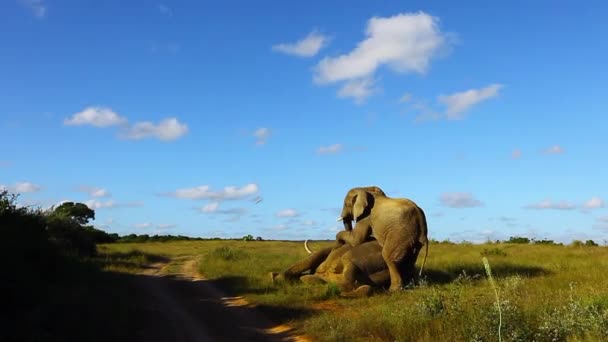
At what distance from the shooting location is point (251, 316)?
1329 centimetres

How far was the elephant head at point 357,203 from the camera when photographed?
1742 cm

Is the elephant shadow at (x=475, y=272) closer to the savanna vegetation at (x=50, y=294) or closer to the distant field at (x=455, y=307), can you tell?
the distant field at (x=455, y=307)

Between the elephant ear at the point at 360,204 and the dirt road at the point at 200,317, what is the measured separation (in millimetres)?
4565

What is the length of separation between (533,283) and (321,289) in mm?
5876

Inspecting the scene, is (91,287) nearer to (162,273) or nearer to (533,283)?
(162,273)

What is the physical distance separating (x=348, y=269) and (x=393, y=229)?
5.82ft

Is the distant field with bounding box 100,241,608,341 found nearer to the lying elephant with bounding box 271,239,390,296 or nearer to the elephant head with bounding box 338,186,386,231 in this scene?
the lying elephant with bounding box 271,239,390,296

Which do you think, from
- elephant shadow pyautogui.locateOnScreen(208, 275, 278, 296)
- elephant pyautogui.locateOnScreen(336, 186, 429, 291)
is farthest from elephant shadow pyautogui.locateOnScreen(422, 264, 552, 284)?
elephant shadow pyautogui.locateOnScreen(208, 275, 278, 296)

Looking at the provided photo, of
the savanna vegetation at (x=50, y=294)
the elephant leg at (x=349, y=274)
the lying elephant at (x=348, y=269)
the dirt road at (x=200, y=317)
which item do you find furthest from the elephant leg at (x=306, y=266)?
the savanna vegetation at (x=50, y=294)

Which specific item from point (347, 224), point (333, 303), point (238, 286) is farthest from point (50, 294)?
point (347, 224)

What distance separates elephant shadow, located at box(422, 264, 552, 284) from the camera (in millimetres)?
17594

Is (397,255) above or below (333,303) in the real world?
above

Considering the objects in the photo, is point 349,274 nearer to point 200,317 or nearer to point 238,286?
point 238,286

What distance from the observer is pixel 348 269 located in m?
15.8
